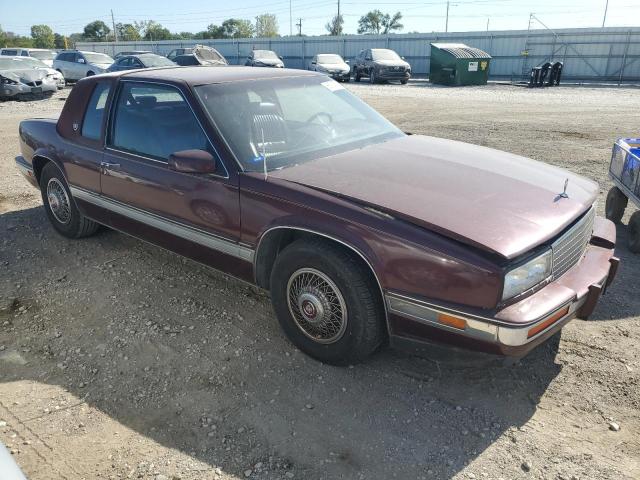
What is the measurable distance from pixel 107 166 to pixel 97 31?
9838cm

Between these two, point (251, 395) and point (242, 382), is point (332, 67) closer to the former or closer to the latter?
point (242, 382)

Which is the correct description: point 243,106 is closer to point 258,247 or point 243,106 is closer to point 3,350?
point 258,247

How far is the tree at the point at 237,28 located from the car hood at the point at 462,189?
320 ft

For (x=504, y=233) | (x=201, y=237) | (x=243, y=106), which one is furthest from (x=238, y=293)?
(x=504, y=233)

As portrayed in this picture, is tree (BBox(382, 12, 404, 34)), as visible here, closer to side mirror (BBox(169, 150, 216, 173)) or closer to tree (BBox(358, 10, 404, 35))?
tree (BBox(358, 10, 404, 35))

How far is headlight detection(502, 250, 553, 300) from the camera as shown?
2461mm

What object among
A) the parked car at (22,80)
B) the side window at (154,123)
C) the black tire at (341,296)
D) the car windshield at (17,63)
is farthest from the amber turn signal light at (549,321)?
the car windshield at (17,63)

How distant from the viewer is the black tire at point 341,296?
109 inches

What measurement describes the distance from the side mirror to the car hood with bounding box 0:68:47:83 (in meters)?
16.6

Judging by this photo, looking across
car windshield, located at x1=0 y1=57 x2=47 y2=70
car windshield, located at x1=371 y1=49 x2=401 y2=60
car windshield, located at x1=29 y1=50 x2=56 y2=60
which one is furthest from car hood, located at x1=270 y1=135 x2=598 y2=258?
car windshield, located at x1=29 y1=50 x2=56 y2=60

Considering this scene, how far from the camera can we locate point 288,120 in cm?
374

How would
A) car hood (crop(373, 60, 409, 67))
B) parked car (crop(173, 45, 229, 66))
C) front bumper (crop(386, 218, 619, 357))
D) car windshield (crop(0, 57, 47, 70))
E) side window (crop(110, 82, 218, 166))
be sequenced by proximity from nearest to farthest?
1. front bumper (crop(386, 218, 619, 357))
2. side window (crop(110, 82, 218, 166))
3. car windshield (crop(0, 57, 47, 70))
4. parked car (crop(173, 45, 229, 66))
5. car hood (crop(373, 60, 409, 67))

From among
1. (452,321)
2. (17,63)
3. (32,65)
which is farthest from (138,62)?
(452,321)

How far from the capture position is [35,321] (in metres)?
3.69
